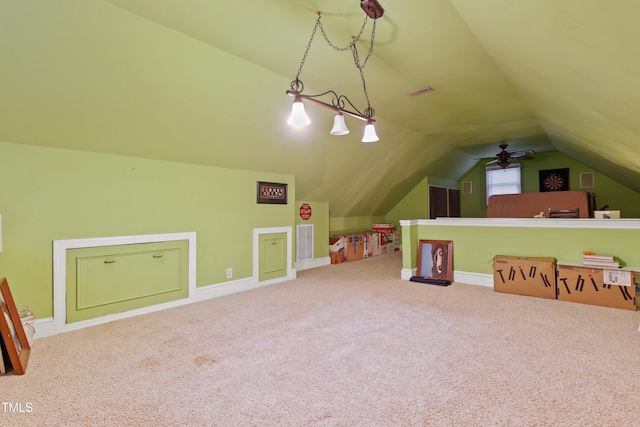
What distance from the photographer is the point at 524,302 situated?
3.49m

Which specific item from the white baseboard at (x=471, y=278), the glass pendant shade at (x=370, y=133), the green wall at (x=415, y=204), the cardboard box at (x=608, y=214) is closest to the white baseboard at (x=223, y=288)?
the white baseboard at (x=471, y=278)

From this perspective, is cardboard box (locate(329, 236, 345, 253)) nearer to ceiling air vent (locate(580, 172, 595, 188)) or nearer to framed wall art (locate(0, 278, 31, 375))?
framed wall art (locate(0, 278, 31, 375))

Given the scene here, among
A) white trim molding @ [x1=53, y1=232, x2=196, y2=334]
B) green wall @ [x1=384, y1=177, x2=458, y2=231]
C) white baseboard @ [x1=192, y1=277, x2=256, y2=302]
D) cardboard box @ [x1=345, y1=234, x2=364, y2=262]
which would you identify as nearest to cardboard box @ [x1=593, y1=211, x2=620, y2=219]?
cardboard box @ [x1=345, y1=234, x2=364, y2=262]

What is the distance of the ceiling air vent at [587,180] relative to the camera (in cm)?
750

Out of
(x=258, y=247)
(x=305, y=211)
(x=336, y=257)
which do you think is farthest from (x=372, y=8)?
(x=336, y=257)

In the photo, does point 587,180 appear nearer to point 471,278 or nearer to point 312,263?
point 471,278

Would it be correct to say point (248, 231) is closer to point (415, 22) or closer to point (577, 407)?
point (415, 22)

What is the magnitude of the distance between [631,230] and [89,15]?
5435 mm

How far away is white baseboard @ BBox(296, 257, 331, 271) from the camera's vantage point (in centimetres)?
564

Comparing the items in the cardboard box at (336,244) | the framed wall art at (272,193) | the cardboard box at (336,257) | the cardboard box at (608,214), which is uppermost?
the framed wall art at (272,193)

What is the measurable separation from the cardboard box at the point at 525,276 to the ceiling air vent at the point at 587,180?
17.8ft

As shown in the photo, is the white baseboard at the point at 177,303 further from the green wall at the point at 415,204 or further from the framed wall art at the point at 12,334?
the green wall at the point at 415,204

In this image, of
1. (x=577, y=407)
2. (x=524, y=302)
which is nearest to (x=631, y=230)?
(x=524, y=302)

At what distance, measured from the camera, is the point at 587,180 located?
755 cm
